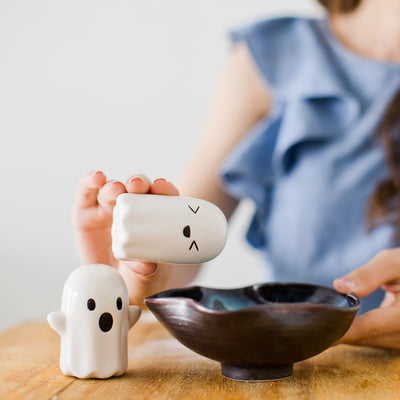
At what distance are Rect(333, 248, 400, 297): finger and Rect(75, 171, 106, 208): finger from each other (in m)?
0.25

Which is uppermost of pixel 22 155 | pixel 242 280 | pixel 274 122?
pixel 274 122

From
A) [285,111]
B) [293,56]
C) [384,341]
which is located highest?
[293,56]

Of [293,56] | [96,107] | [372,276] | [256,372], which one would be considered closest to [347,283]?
[372,276]

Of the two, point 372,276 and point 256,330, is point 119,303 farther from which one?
point 372,276

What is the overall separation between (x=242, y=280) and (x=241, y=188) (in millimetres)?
872

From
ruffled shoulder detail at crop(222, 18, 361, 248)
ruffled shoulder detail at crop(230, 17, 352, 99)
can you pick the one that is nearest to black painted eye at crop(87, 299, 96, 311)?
ruffled shoulder detail at crop(222, 18, 361, 248)

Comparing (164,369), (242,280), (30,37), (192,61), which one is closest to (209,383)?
(164,369)

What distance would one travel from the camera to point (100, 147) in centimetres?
175

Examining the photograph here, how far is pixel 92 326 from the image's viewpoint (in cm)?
45

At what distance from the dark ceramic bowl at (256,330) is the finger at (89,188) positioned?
120 mm

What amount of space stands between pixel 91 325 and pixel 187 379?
100 millimetres

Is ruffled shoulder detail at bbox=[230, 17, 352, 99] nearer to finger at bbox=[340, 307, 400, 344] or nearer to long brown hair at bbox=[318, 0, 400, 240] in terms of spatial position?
long brown hair at bbox=[318, 0, 400, 240]

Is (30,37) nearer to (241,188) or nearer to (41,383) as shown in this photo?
(241,188)

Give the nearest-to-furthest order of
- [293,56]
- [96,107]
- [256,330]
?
[256,330], [293,56], [96,107]
